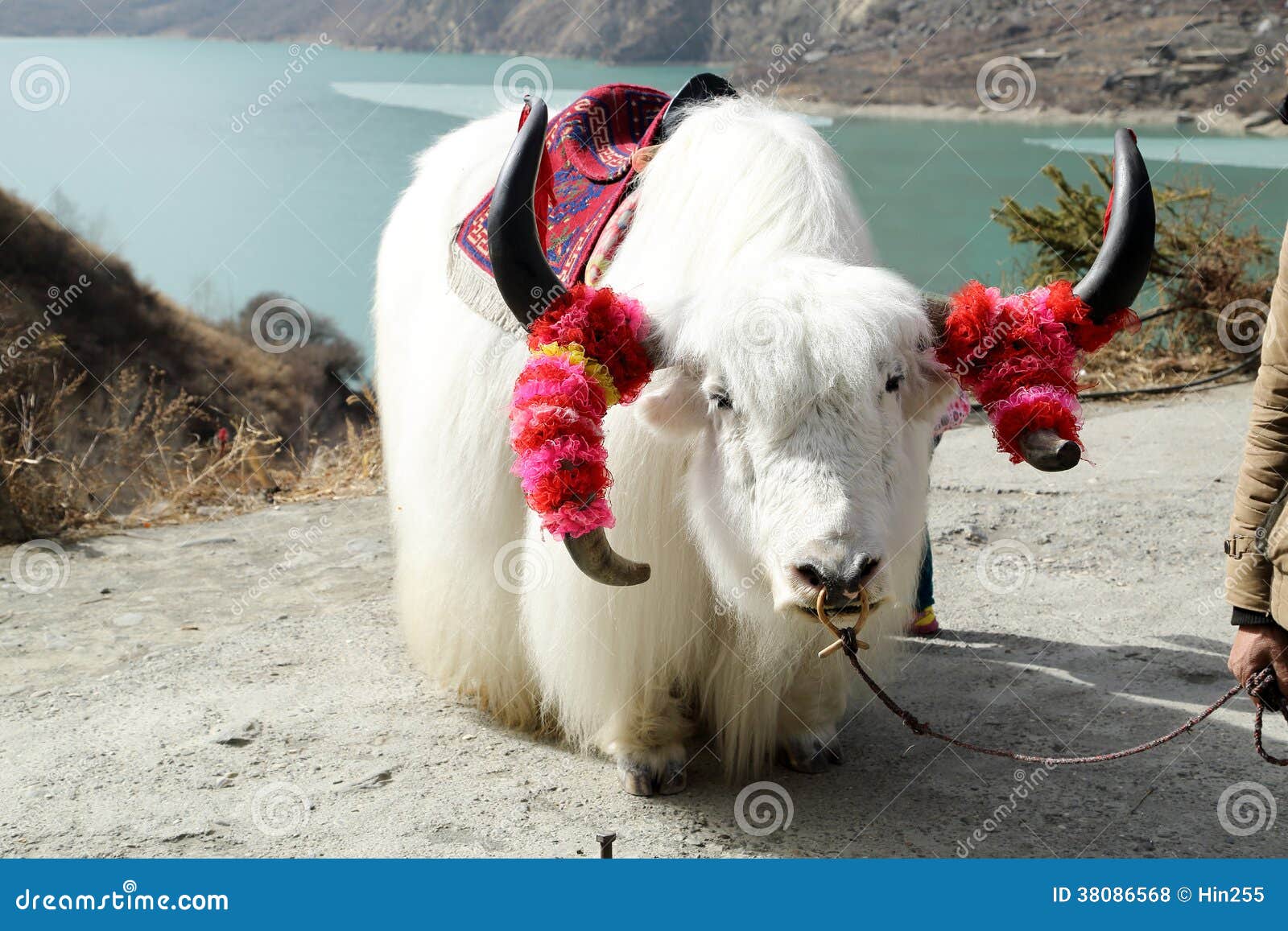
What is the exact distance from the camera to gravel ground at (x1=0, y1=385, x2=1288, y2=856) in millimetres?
2953

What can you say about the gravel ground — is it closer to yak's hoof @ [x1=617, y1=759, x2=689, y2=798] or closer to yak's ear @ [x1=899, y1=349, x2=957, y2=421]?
yak's hoof @ [x1=617, y1=759, x2=689, y2=798]

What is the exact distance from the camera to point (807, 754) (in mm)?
3293

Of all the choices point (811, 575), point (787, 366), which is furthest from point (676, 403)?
point (811, 575)

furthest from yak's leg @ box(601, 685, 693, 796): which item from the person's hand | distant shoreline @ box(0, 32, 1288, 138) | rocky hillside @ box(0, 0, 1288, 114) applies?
distant shoreline @ box(0, 32, 1288, 138)

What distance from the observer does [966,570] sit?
4.94 meters

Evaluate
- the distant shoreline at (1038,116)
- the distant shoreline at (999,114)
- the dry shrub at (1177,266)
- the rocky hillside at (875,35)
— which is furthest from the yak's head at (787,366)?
the distant shoreline at (1038,116)

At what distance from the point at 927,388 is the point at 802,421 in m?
0.48

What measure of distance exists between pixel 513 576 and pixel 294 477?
3.95 m

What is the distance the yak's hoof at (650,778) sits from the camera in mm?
3156

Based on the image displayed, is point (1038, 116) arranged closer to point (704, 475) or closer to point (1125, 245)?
point (1125, 245)

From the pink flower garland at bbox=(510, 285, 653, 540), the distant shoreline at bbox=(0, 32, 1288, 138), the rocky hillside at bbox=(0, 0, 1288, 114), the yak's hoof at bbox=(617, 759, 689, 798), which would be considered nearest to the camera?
the pink flower garland at bbox=(510, 285, 653, 540)

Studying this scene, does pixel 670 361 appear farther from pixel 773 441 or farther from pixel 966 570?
pixel 966 570

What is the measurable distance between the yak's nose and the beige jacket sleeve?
0.72m

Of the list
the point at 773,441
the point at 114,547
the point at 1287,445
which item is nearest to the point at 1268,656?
the point at 1287,445
